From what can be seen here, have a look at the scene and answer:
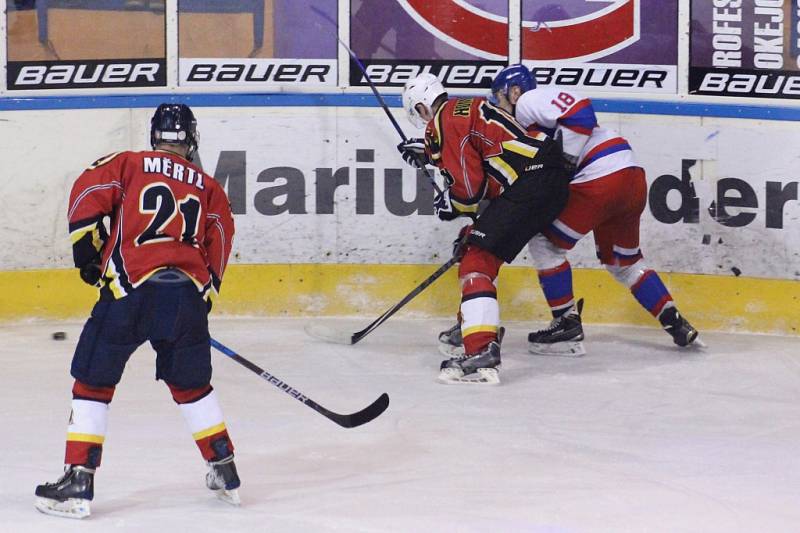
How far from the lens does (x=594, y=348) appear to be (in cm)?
532

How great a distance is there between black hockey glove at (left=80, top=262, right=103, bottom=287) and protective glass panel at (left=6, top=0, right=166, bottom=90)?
2.63 meters

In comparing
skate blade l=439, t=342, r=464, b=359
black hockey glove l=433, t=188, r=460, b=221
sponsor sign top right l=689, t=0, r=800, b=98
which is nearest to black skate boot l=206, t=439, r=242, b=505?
black hockey glove l=433, t=188, r=460, b=221

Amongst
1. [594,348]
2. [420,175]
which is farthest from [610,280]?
[420,175]

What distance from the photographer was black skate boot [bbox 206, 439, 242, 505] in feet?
10.4

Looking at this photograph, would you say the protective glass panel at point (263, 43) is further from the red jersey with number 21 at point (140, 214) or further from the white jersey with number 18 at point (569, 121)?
the red jersey with number 21 at point (140, 214)

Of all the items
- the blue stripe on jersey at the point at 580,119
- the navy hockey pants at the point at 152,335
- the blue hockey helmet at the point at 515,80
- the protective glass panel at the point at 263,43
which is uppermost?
the protective glass panel at the point at 263,43

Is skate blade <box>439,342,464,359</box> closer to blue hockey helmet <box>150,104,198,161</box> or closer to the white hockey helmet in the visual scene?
the white hockey helmet

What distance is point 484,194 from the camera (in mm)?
4801

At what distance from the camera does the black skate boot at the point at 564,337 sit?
516 cm

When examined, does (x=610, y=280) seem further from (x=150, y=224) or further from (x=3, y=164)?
(x=150, y=224)

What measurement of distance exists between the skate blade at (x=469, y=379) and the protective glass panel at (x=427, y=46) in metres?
1.60

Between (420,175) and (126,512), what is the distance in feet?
9.68

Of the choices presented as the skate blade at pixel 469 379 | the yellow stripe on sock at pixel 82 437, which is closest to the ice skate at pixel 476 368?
the skate blade at pixel 469 379

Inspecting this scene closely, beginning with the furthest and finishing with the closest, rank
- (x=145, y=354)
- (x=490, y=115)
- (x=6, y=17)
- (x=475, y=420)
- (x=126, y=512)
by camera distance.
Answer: (x=6, y=17)
(x=145, y=354)
(x=490, y=115)
(x=475, y=420)
(x=126, y=512)
